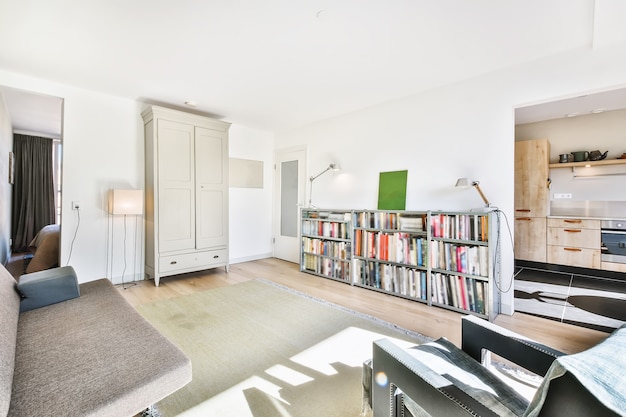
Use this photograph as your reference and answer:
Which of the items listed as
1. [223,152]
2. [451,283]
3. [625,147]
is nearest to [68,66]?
[223,152]

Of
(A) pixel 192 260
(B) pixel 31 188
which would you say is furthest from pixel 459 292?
(B) pixel 31 188

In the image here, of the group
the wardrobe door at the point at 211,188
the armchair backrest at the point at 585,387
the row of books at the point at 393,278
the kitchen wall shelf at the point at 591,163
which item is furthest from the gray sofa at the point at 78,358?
the kitchen wall shelf at the point at 591,163

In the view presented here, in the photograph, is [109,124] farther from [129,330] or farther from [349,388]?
[349,388]

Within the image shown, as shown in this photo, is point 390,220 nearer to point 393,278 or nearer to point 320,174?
point 393,278

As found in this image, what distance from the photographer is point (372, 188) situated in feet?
12.6

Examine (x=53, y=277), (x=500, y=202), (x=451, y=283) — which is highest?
(x=500, y=202)

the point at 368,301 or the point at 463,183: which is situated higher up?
the point at 463,183

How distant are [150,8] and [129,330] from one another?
211 centimetres

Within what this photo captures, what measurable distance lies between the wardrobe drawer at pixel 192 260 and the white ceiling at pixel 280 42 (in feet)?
7.07

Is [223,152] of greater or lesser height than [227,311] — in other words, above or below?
above

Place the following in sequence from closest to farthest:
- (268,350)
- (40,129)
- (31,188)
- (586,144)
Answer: (268,350) → (586,144) → (40,129) → (31,188)

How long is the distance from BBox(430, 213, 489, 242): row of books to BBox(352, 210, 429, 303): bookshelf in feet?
0.43

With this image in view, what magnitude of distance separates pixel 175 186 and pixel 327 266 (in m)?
2.39

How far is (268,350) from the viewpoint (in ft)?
6.70
